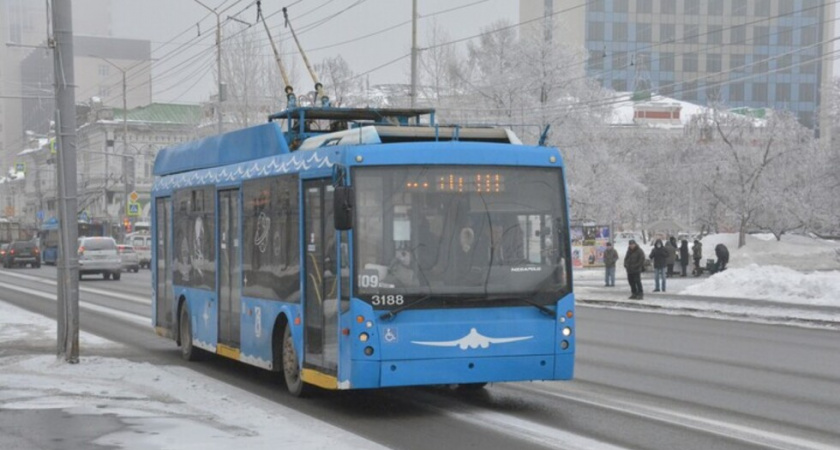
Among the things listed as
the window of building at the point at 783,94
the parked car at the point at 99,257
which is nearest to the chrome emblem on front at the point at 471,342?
the parked car at the point at 99,257

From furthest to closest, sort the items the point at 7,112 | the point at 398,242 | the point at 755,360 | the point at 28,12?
1. the point at 7,112
2. the point at 28,12
3. the point at 755,360
4. the point at 398,242

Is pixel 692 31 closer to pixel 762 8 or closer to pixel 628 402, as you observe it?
pixel 762 8

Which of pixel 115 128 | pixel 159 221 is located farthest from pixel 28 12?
pixel 115 128

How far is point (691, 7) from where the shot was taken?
114 m

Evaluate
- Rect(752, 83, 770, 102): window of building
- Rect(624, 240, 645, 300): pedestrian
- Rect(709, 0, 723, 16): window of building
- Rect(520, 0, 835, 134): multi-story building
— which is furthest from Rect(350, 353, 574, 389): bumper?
Rect(752, 83, 770, 102): window of building

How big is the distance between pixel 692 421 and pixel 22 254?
2557 inches

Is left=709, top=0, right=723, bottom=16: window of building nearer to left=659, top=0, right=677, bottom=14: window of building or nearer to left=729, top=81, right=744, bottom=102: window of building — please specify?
left=659, top=0, right=677, bottom=14: window of building

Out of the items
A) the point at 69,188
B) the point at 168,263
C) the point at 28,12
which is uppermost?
the point at 28,12

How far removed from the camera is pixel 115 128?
334 ft

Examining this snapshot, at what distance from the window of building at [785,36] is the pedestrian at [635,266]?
85.2 metres

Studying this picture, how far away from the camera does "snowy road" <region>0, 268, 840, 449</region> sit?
34.4ft

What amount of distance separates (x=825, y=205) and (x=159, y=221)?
173 ft

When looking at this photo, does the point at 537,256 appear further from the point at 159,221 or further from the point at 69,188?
the point at 159,221

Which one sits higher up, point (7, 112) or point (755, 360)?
point (7, 112)
